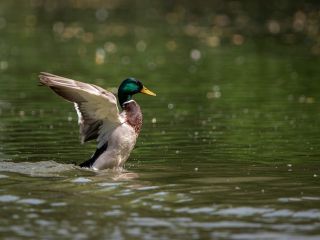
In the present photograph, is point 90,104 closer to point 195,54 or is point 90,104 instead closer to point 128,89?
point 128,89

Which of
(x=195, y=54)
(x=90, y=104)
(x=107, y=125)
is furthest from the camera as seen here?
(x=195, y=54)

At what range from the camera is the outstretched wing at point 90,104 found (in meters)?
11.9

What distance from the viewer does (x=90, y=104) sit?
485 inches

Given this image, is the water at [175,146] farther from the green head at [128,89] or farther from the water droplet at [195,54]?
the green head at [128,89]

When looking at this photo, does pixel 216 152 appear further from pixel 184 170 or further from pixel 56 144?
pixel 56 144

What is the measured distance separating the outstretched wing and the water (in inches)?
22.6

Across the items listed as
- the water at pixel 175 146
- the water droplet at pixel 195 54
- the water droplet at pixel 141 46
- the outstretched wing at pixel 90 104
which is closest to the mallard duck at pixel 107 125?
the outstretched wing at pixel 90 104

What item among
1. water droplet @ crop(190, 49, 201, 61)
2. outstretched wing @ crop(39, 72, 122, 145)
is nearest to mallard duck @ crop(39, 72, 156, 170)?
outstretched wing @ crop(39, 72, 122, 145)

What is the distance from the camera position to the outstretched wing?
11.9m

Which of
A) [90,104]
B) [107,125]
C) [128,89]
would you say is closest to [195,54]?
[128,89]

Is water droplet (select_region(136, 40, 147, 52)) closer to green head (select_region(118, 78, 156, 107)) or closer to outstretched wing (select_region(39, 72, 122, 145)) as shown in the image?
green head (select_region(118, 78, 156, 107))

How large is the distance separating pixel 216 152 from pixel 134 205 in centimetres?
402

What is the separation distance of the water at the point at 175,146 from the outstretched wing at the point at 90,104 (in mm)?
575

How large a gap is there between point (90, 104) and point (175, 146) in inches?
99.9
